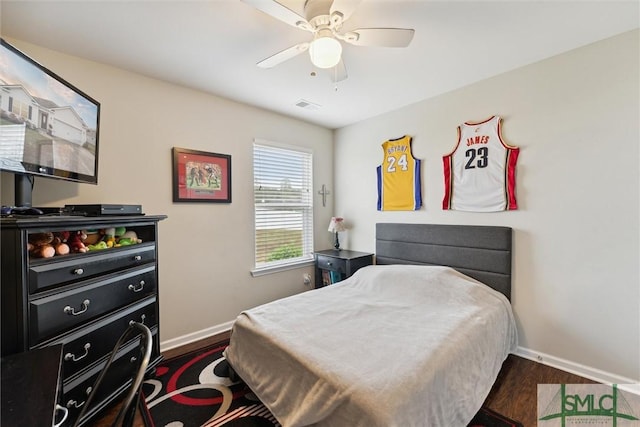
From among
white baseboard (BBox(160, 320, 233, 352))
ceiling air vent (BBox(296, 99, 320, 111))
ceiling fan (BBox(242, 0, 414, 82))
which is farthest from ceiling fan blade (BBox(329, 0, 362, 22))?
white baseboard (BBox(160, 320, 233, 352))

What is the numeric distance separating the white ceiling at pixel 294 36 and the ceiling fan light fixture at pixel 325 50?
303 mm

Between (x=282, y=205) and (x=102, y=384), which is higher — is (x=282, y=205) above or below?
above

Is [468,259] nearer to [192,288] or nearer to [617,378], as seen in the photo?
[617,378]

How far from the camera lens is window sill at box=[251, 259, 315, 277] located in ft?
10.4

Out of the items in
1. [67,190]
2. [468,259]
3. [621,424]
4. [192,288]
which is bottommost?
[621,424]

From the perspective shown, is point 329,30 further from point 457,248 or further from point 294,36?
point 457,248

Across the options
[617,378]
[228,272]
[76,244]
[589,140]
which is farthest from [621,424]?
[76,244]

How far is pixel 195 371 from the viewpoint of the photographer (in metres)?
2.20

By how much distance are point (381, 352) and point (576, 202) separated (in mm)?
1951

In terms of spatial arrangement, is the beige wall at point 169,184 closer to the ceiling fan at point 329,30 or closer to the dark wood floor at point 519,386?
the dark wood floor at point 519,386

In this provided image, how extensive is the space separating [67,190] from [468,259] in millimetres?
3386

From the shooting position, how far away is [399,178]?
3227 millimetres

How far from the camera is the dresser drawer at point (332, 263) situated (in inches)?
128

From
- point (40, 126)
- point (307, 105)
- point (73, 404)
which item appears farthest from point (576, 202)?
point (40, 126)
